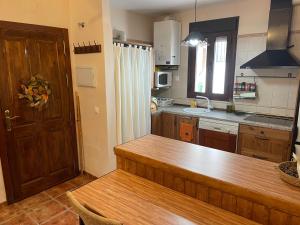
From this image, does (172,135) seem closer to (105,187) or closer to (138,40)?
(138,40)

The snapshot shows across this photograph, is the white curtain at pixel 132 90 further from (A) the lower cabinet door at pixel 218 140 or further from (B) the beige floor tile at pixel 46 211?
(B) the beige floor tile at pixel 46 211

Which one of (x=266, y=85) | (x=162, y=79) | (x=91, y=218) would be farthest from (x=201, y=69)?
(x=91, y=218)

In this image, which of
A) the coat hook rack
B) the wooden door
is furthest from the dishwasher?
the coat hook rack

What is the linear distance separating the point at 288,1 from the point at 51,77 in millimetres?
3282

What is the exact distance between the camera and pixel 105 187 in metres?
1.56

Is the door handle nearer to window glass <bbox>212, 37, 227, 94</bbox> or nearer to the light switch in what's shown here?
the light switch

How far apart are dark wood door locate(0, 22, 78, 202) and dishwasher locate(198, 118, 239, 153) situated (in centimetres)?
196

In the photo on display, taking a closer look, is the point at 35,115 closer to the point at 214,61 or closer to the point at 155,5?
the point at 155,5

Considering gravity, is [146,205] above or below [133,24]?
below

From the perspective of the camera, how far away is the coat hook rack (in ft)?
8.89

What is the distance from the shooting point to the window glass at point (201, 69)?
3975mm

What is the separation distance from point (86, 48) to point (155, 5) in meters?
1.54

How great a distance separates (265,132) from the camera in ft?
9.53

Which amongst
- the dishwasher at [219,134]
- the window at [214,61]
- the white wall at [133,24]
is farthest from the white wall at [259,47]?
the white wall at [133,24]
